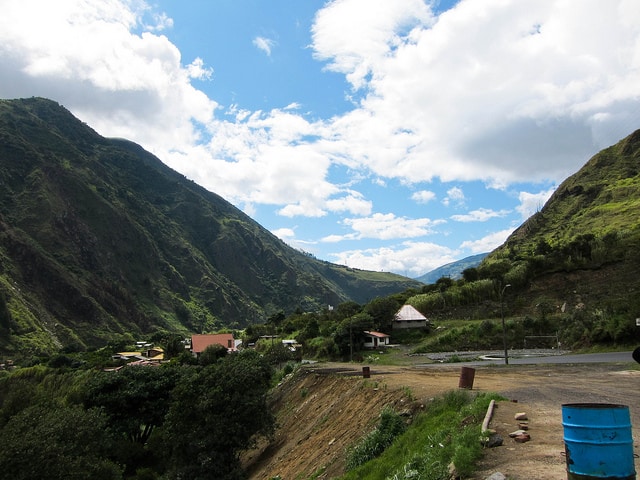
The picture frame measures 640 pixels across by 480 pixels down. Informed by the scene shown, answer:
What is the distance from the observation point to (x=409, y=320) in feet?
197

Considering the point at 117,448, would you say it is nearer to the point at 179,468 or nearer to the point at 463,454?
the point at 179,468

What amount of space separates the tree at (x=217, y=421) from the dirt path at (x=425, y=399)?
1.79 meters

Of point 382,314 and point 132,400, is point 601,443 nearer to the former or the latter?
point 132,400

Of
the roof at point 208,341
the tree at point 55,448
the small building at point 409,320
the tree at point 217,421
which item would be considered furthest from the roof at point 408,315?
the roof at point 208,341

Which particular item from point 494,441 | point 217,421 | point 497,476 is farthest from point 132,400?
point 497,476

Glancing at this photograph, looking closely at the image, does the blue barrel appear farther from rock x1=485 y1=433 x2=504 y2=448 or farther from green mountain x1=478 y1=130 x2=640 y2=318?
green mountain x1=478 y1=130 x2=640 y2=318

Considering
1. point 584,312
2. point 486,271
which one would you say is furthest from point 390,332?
point 584,312

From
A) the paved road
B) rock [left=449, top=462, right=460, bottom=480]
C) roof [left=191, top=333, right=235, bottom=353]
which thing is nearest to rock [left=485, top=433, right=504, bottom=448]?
rock [left=449, top=462, right=460, bottom=480]

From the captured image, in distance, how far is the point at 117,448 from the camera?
36.4 metres

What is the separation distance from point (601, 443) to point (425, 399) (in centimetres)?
1049

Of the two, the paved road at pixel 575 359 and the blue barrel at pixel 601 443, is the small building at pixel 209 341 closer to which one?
the paved road at pixel 575 359

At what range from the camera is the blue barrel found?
15.5 feet

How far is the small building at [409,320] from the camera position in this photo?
2343 inches

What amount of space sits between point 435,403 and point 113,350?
105686mm
